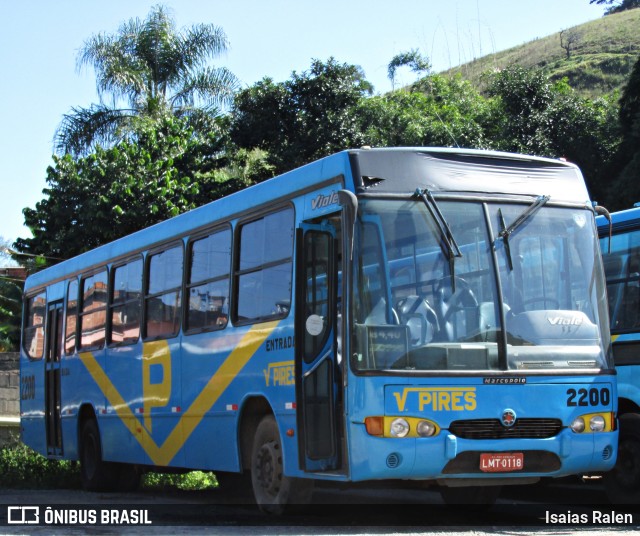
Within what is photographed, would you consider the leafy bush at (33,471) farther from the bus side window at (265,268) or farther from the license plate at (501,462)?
the license plate at (501,462)

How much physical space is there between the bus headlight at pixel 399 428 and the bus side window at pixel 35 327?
1004 centimetres

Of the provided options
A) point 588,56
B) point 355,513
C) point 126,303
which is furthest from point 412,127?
point 588,56

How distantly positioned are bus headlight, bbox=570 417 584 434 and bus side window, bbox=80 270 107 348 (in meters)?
7.50

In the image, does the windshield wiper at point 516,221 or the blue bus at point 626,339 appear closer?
the windshield wiper at point 516,221

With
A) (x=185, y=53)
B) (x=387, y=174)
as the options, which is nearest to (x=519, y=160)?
(x=387, y=174)

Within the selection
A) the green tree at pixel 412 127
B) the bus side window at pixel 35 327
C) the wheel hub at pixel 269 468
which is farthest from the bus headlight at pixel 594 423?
the green tree at pixel 412 127

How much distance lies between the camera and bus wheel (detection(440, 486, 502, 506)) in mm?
9992

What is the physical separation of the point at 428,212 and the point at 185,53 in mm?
28065

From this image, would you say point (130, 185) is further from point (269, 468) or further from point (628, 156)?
point (269, 468)

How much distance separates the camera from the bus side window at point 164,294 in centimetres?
1177

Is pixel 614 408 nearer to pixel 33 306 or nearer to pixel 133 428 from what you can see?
pixel 133 428

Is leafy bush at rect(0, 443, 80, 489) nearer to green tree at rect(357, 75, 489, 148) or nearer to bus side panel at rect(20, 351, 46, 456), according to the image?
bus side panel at rect(20, 351, 46, 456)

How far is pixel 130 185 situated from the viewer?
96.4 ft

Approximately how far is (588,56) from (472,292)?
8876 cm
